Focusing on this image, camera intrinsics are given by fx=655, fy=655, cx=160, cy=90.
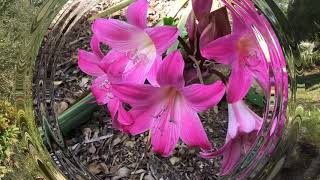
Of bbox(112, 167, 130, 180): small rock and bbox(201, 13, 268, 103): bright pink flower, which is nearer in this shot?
bbox(201, 13, 268, 103): bright pink flower

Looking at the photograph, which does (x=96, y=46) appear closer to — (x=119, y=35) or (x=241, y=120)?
(x=119, y=35)

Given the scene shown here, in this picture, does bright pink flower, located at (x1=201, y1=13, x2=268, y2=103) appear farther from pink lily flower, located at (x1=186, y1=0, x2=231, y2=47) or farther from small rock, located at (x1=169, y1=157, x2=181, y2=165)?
small rock, located at (x1=169, y1=157, x2=181, y2=165)

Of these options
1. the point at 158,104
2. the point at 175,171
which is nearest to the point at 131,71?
the point at 158,104

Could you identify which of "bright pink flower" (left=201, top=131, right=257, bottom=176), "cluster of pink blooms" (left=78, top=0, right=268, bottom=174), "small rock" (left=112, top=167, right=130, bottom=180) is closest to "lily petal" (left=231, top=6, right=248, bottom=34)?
"cluster of pink blooms" (left=78, top=0, right=268, bottom=174)

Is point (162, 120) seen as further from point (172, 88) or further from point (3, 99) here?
point (3, 99)

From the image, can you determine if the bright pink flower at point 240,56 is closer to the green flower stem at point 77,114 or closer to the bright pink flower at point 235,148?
the bright pink flower at point 235,148

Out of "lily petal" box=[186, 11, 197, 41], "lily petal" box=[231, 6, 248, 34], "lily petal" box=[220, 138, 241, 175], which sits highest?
"lily petal" box=[231, 6, 248, 34]

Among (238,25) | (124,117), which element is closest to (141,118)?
(124,117)

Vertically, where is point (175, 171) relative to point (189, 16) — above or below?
below
